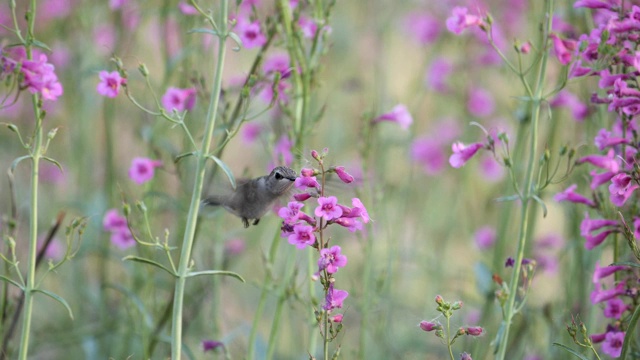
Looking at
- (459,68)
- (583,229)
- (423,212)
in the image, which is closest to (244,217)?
(583,229)

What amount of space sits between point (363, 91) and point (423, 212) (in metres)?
1.04

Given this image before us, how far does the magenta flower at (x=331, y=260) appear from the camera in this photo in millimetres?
2385

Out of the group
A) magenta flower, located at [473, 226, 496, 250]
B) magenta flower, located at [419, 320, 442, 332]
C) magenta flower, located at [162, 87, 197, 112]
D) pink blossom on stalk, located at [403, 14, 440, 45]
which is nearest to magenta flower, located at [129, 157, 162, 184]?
magenta flower, located at [162, 87, 197, 112]

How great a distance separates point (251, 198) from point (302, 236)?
0.60 meters

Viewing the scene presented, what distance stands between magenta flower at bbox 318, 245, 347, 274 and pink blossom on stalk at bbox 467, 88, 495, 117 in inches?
140

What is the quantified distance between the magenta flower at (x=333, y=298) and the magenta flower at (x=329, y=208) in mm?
203

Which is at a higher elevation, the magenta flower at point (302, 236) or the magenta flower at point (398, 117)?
the magenta flower at point (398, 117)

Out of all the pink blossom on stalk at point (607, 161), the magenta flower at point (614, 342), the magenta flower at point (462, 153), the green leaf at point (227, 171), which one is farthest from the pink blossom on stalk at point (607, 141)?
the green leaf at point (227, 171)

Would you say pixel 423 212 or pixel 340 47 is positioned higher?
pixel 340 47

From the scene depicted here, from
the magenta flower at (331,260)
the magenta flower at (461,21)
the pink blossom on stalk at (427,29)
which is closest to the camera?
the magenta flower at (331,260)

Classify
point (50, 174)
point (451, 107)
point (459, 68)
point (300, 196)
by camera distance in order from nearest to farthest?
point (300, 196) < point (459, 68) < point (50, 174) < point (451, 107)

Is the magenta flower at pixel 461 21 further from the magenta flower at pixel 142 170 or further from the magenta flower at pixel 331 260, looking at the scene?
the magenta flower at pixel 142 170

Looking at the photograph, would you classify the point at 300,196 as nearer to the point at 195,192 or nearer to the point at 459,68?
the point at 195,192

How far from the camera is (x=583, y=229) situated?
3018 mm
